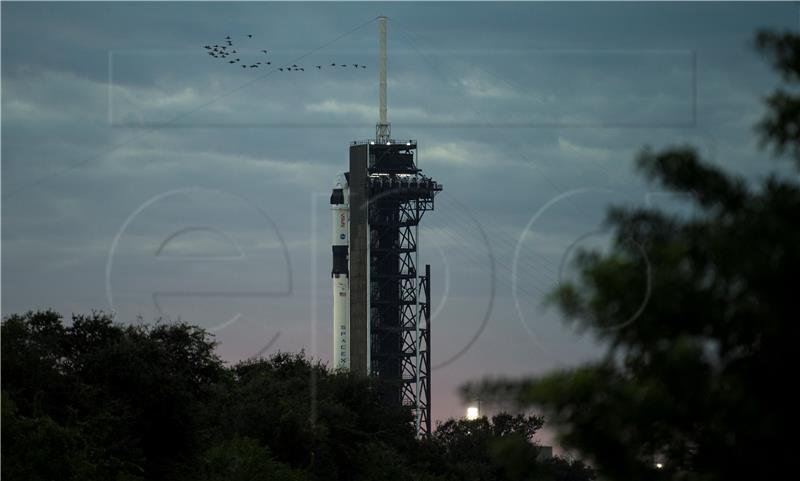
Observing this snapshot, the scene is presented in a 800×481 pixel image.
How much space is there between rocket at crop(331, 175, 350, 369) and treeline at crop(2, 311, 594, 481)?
211ft

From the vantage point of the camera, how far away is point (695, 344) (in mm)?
17922

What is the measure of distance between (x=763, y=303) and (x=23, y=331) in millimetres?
49713

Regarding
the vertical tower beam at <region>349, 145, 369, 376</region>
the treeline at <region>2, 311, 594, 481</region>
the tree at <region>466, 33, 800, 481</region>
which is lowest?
the tree at <region>466, 33, 800, 481</region>

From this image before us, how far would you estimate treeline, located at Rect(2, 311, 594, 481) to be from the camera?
53.4 m

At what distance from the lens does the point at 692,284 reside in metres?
18.2

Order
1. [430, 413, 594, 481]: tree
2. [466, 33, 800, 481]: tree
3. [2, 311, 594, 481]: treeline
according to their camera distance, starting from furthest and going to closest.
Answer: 1. [430, 413, 594, 481]: tree
2. [2, 311, 594, 481]: treeline
3. [466, 33, 800, 481]: tree

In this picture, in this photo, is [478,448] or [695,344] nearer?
[695,344]

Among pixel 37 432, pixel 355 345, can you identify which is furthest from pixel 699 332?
pixel 355 345

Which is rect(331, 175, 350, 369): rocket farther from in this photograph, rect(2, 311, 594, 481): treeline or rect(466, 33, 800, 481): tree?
rect(466, 33, 800, 481): tree

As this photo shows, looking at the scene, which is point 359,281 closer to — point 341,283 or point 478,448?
point 341,283

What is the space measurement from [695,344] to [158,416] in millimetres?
52267

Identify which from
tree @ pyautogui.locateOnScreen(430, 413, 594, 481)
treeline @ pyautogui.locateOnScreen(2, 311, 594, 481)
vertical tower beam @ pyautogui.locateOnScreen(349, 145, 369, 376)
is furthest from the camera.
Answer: vertical tower beam @ pyautogui.locateOnScreen(349, 145, 369, 376)

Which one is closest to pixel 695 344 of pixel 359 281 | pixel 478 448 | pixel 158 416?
pixel 158 416

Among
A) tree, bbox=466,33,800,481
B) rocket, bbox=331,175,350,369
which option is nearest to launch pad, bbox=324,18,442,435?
rocket, bbox=331,175,350,369
